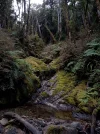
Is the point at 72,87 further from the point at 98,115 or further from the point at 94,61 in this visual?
the point at 98,115

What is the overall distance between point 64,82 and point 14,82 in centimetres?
→ 322

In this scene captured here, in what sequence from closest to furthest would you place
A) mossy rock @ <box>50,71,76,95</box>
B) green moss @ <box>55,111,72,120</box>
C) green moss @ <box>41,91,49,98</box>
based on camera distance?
green moss @ <box>55,111,72,120</box> < green moss @ <box>41,91,49,98</box> < mossy rock @ <box>50,71,76,95</box>

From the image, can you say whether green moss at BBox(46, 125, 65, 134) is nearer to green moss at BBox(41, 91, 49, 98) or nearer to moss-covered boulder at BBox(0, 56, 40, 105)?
moss-covered boulder at BBox(0, 56, 40, 105)

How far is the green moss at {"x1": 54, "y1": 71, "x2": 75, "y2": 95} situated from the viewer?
1037 cm

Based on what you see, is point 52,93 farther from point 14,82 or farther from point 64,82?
point 14,82

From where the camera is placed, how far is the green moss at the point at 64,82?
408 inches

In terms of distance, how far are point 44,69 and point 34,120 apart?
6.57 m

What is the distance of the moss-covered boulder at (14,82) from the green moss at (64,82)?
1516 mm

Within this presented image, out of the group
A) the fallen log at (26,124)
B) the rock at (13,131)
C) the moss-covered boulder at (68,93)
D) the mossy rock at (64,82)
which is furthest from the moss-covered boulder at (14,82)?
the rock at (13,131)

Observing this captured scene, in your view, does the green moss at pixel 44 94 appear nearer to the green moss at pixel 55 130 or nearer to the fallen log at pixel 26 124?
the fallen log at pixel 26 124

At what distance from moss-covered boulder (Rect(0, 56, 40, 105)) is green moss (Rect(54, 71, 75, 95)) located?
1.52 m

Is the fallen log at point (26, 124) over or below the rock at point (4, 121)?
over

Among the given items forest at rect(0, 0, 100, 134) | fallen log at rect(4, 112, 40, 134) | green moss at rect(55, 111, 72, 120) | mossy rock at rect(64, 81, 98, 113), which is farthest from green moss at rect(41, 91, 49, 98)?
fallen log at rect(4, 112, 40, 134)

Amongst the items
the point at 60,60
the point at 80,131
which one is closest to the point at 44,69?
the point at 60,60
